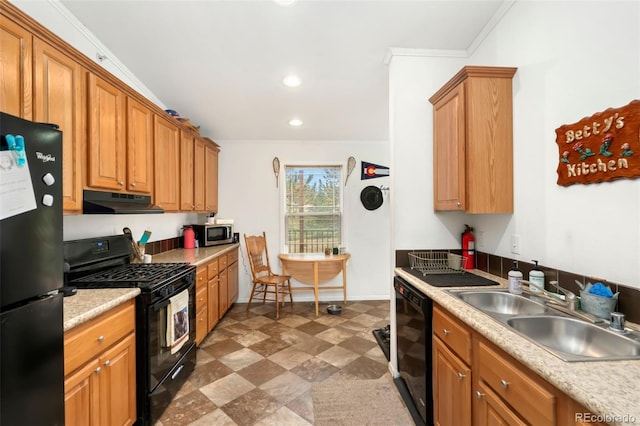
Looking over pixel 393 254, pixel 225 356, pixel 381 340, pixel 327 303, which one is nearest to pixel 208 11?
pixel 393 254

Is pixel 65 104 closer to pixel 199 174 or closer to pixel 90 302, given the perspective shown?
pixel 90 302

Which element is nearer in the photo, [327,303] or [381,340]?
[381,340]

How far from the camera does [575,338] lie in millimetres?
1131

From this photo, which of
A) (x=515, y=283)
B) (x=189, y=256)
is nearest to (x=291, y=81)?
(x=189, y=256)

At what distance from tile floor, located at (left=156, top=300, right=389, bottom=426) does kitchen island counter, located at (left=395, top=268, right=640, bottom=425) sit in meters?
1.47

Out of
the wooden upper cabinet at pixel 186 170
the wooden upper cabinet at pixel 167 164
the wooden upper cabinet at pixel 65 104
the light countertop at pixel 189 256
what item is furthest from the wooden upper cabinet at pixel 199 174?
the wooden upper cabinet at pixel 65 104

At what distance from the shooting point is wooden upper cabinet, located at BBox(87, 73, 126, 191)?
168cm

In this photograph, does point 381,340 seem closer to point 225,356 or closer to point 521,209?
point 225,356

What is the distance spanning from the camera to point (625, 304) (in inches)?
44.1

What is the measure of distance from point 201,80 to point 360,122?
6.47ft

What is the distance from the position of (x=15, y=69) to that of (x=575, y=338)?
2707 mm

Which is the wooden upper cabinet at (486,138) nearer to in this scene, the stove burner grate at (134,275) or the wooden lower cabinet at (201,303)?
the stove burner grate at (134,275)

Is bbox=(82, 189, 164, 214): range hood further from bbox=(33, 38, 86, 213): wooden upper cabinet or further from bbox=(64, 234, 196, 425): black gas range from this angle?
bbox=(64, 234, 196, 425): black gas range

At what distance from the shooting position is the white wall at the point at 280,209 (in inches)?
172
